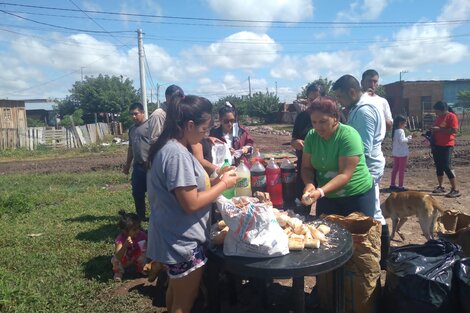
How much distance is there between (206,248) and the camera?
249 centimetres

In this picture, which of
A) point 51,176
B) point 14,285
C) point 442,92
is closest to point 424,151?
point 51,176

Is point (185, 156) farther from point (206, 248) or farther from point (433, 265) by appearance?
point (433, 265)

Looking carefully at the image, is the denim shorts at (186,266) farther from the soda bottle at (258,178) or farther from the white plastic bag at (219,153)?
the white plastic bag at (219,153)

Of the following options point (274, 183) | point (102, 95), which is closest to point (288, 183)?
point (274, 183)

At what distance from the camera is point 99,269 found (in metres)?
4.63

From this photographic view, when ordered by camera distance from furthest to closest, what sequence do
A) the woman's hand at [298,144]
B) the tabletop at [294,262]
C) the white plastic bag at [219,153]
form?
1. the woman's hand at [298,144]
2. the white plastic bag at [219,153]
3. the tabletop at [294,262]

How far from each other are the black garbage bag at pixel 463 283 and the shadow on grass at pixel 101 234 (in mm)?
4559

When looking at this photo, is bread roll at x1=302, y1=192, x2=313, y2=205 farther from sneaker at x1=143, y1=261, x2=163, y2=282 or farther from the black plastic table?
sneaker at x1=143, y1=261, x2=163, y2=282

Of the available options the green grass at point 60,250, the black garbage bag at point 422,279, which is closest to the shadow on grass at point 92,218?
the green grass at point 60,250

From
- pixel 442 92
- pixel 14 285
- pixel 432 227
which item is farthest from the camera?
pixel 442 92

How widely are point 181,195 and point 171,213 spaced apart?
18cm

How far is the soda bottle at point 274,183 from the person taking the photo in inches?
123

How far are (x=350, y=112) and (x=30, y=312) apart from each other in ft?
12.1

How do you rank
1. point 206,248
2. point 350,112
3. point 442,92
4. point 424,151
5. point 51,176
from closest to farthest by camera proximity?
1. point 206,248
2. point 350,112
3. point 51,176
4. point 424,151
5. point 442,92
